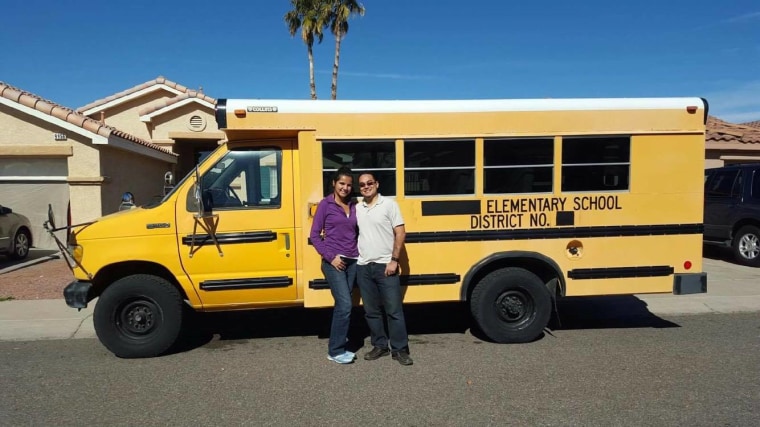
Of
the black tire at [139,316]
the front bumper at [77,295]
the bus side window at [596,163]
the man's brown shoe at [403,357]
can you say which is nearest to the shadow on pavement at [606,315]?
the bus side window at [596,163]

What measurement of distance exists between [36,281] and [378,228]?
23.5 feet

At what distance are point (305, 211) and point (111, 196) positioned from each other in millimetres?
8265

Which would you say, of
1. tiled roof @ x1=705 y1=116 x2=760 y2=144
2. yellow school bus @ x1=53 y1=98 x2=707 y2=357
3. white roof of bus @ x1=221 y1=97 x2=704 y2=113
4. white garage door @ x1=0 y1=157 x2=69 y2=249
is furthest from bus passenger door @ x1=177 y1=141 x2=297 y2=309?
tiled roof @ x1=705 y1=116 x2=760 y2=144

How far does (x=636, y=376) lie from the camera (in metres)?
4.66

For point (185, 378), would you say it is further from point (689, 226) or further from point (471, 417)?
point (689, 226)

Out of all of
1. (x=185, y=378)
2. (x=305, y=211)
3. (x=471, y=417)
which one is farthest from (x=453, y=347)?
(x=185, y=378)

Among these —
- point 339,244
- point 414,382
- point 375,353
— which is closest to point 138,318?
point 339,244

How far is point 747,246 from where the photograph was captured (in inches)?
404

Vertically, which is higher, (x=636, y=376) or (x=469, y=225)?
(x=469, y=225)

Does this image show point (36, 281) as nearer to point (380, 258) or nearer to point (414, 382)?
point (380, 258)

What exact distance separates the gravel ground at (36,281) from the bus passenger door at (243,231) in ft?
13.4

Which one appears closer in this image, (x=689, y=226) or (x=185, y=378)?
(x=185, y=378)

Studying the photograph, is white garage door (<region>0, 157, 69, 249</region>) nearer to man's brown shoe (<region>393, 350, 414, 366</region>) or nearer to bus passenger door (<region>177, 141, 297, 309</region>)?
bus passenger door (<region>177, 141, 297, 309</region>)

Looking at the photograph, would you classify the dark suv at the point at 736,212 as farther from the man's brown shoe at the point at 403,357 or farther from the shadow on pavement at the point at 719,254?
the man's brown shoe at the point at 403,357
